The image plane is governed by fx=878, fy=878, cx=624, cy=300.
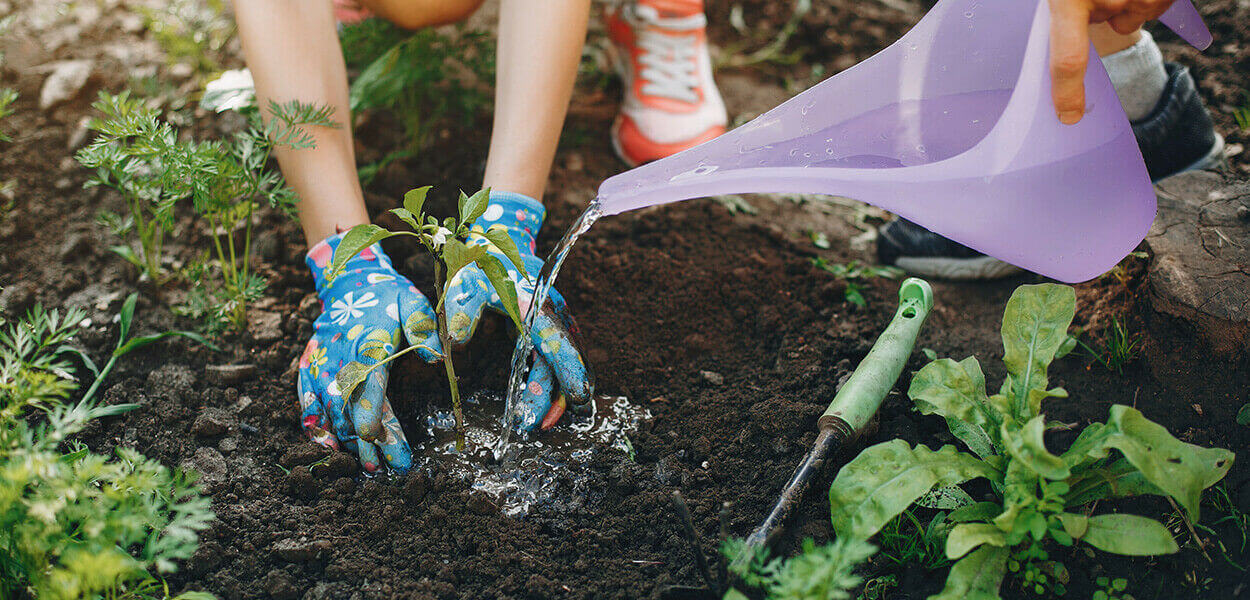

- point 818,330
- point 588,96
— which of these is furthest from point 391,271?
point 588,96

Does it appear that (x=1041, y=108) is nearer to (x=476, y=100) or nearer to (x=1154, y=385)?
(x=1154, y=385)

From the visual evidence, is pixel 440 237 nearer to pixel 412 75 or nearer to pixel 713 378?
pixel 713 378

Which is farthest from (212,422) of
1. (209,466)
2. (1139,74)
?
(1139,74)

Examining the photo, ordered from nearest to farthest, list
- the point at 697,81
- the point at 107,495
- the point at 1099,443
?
1. the point at 107,495
2. the point at 1099,443
3. the point at 697,81

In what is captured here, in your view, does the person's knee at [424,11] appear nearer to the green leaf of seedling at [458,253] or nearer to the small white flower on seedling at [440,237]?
the small white flower on seedling at [440,237]

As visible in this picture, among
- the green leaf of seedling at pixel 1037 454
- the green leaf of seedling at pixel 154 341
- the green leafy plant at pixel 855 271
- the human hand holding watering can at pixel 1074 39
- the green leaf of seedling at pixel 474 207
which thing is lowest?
the green leafy plant at pixel 855 271

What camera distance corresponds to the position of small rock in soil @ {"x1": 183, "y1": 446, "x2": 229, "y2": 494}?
5.08 ft

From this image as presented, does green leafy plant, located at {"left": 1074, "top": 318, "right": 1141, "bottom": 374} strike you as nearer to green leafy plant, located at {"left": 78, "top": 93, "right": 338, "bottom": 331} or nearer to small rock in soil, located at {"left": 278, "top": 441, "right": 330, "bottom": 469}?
small rock in soil, located at {"left": 278, "top": 441, "right": 330, "bottom": 469}

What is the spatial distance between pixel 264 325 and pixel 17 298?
556 mm

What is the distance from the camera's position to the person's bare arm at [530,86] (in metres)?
1.84

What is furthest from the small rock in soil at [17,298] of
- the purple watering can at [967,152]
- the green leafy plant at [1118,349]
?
the green leafy plant at [1118,349]

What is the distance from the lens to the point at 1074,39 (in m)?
1.24

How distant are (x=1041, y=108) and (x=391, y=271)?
121 cm

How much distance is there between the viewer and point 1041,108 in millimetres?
1318
